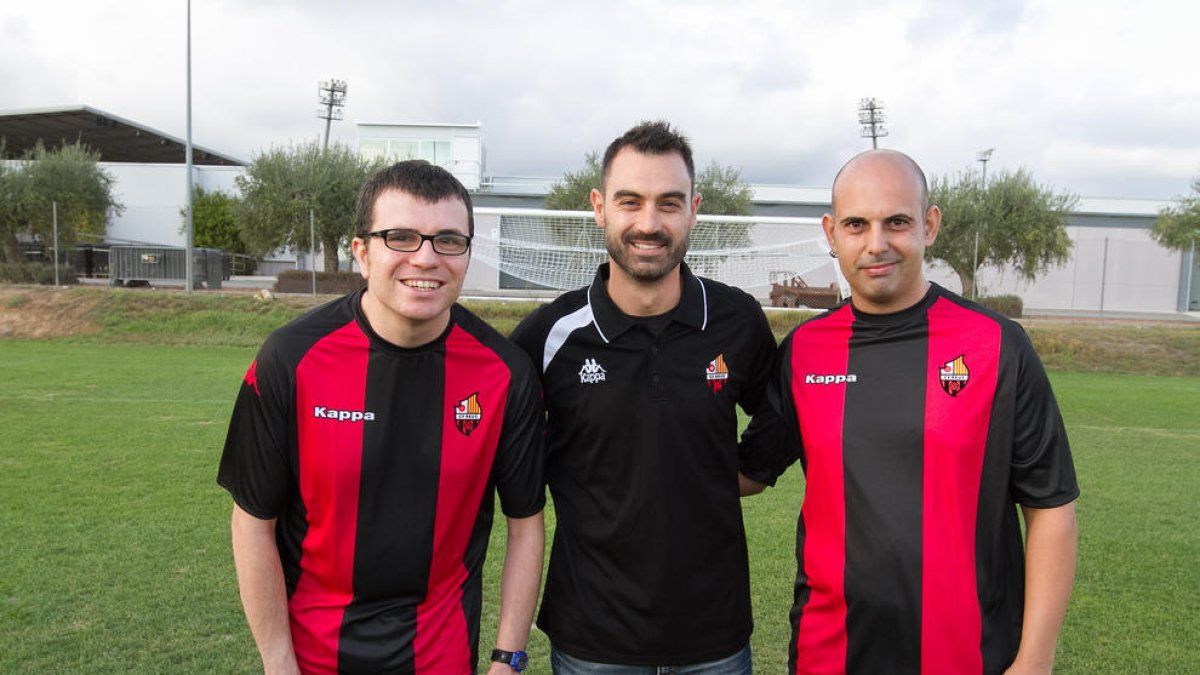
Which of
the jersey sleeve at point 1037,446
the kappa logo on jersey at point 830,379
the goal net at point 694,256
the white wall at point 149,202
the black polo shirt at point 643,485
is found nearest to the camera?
the jersey sleeve at point 1037,446

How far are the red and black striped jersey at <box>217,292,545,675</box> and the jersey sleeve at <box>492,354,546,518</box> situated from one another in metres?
0.05

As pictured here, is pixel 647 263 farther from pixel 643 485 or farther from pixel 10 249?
pixel 10 249

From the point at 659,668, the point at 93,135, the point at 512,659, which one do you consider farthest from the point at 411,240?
the point at 93,135

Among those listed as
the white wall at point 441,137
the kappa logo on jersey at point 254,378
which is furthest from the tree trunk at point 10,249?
the kappa logo on jersey at point 254,378

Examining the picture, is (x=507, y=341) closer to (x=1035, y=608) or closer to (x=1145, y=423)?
(x=1035, y=608)

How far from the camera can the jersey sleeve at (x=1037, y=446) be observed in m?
2.22

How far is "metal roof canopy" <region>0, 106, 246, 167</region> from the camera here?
1662 inches

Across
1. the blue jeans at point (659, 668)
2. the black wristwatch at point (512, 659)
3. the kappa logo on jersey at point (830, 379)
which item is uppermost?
the kappa logo on jersey at point (830, 379)

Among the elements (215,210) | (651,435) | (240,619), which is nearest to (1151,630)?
(651,435)

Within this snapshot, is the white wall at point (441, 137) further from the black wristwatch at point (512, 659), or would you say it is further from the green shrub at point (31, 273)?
the black wristwatch at point (512, 659)

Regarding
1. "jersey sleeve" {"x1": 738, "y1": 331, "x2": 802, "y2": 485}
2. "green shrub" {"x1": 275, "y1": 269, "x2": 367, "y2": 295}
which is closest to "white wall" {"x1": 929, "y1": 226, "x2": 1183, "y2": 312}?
"green shrub" {"x1": 275, "y1": 269, "x2": 367, "y2": 295}

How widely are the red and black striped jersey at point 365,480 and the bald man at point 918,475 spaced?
99 cm

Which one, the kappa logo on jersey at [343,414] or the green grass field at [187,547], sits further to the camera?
the green grass field at [187,547]

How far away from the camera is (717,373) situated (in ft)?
8.93
